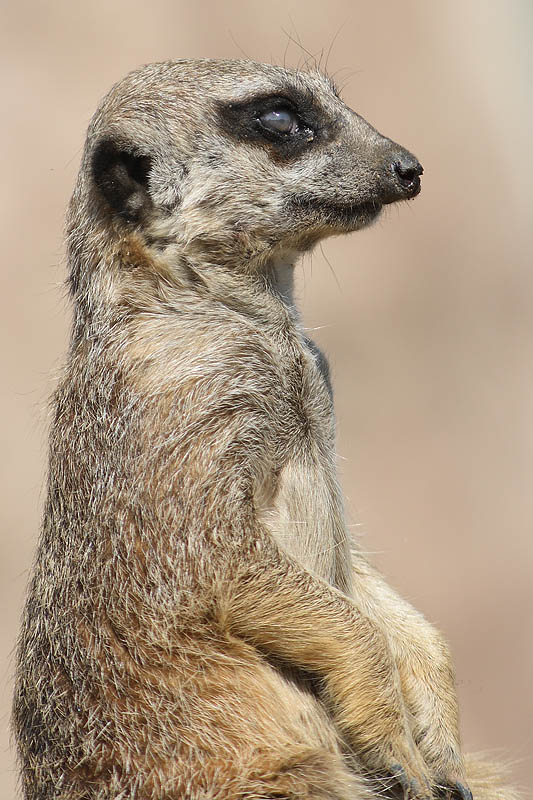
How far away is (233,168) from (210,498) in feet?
3.18

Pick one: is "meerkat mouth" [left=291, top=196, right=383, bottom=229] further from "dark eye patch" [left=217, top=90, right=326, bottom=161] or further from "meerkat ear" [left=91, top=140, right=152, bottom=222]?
"meerkat ear" [left=91, top=140, right=152, bottom=222]

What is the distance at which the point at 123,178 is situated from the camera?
279 cm

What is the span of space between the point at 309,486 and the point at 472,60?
5215 mm

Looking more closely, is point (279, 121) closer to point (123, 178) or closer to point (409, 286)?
point (123, 178)

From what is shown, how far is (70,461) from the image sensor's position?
9.12 feet

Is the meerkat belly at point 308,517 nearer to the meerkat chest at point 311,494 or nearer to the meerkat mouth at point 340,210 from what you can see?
the meerkat chest at point 311,494

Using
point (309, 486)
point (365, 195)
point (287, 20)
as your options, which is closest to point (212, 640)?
point (309, 486)

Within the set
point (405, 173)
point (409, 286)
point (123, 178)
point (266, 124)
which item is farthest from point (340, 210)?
point (409, 286)

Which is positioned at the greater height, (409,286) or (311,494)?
(409,286)

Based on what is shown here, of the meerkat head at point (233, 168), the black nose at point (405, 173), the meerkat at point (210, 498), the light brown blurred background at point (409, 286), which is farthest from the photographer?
the light brown blurred background at point (409, 286)

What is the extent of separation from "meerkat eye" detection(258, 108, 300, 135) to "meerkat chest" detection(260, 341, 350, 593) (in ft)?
2.10

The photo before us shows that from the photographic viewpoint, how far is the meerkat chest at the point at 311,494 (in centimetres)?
266

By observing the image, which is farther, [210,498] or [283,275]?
[283,275]

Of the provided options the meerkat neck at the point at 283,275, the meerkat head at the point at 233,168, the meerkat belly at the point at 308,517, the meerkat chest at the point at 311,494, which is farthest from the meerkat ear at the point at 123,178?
the meerkat belly at the point at 308,517
